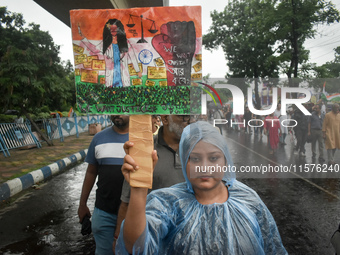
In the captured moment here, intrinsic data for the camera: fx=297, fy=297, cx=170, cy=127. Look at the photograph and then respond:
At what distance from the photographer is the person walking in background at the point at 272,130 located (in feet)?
5.67

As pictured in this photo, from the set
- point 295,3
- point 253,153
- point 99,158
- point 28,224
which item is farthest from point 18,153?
point 295,3

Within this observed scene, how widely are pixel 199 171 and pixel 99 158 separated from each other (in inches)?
48.2

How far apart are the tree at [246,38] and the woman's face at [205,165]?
14.8 meters

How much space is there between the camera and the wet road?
1.77 meters

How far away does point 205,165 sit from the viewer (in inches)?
57.9

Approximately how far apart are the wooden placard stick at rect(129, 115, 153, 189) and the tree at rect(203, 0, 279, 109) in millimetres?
14969

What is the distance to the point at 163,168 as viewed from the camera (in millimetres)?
2109

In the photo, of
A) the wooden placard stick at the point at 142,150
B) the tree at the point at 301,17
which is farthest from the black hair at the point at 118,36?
the tree at the point at 301,17

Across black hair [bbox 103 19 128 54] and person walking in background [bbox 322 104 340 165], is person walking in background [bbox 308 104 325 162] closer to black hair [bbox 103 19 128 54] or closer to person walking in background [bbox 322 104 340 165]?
person walking in background [bbox 322 104 340 165]

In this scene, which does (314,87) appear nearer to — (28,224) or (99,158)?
(99,158)

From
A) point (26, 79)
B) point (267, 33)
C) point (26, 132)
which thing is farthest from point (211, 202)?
point (267, 33)

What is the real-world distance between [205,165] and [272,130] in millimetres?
541

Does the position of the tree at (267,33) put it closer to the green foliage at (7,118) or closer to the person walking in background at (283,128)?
the person walking in background at (283,128)

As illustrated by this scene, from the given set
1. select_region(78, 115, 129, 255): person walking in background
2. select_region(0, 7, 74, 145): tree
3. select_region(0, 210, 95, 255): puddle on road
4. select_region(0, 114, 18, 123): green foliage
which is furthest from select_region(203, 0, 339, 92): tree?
select_region(0, 114, 18, 123): green foliage
